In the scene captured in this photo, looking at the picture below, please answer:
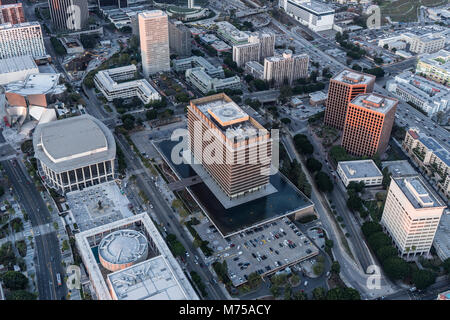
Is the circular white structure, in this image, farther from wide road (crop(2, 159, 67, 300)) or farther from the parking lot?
the parking lot

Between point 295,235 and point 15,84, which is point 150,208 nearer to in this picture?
point 295,235

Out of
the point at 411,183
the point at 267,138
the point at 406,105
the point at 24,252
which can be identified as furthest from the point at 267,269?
the point at 406,105

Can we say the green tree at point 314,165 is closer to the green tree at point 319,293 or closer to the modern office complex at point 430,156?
the modern office complex at point 430,156

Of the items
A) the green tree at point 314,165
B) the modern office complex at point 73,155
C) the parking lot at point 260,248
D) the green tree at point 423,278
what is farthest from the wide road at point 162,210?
the green tree at point 314,165

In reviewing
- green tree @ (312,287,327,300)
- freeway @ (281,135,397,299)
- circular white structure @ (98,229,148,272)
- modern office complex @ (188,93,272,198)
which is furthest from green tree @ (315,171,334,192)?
circular white structure @ (98,229,148,272)

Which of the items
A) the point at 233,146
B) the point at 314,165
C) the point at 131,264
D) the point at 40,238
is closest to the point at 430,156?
the point at 314,165

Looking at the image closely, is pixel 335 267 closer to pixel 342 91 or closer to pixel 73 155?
pixel 342 91
